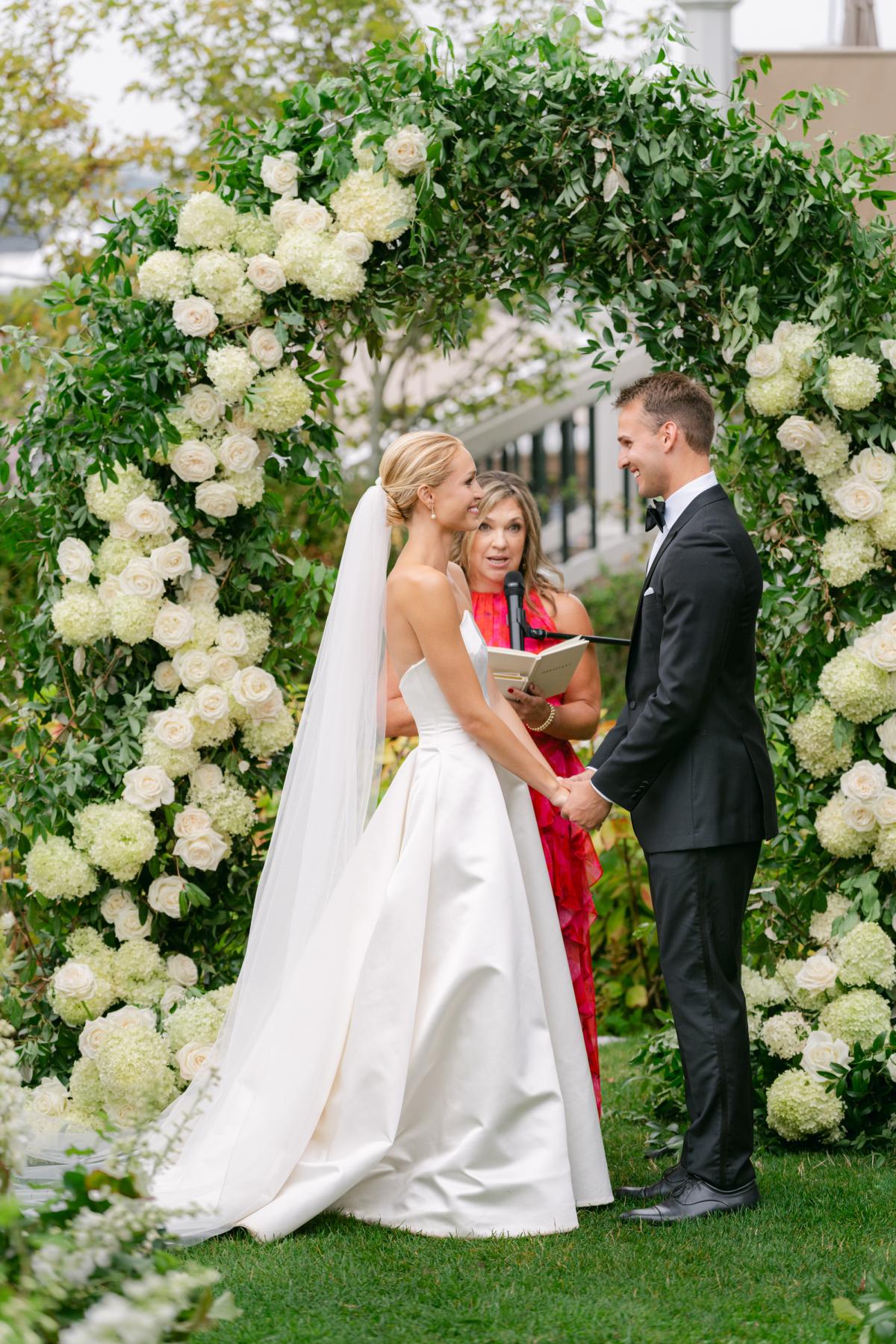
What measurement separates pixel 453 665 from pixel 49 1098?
6.49 feet

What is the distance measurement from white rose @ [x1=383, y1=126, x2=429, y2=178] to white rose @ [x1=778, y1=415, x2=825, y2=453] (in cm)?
142

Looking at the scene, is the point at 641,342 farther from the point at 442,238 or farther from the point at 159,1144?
the point at 159,1144

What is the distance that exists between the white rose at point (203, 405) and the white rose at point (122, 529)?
1.32 feet

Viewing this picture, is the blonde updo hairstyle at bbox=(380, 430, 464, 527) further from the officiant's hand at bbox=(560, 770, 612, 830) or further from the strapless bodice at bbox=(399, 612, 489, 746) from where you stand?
the officiant's hand at bbox=(560, 770, 612, 830)

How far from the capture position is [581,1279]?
3.46m

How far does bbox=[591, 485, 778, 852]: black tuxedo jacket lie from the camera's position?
12.6ft

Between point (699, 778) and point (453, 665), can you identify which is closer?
point (699, 778)

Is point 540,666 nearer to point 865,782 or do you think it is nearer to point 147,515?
point 865,782

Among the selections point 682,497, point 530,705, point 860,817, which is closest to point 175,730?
point 530,705

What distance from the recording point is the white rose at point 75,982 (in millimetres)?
4539

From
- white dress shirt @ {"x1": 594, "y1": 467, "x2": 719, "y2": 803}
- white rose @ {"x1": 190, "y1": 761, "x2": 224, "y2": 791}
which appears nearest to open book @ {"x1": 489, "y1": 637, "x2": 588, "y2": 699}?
white dress shirt @ {"x1": 594, "y1": 467, "x2": 719, "y2": 803}

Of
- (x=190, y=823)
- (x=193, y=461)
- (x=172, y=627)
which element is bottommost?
(x=190, y=823)

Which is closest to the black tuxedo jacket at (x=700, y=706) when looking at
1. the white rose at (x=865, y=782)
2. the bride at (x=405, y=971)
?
the bride at (x=405, y=971)

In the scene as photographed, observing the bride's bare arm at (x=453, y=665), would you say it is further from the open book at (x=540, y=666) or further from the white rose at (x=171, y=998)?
the white rose at (x=171, y=998)
